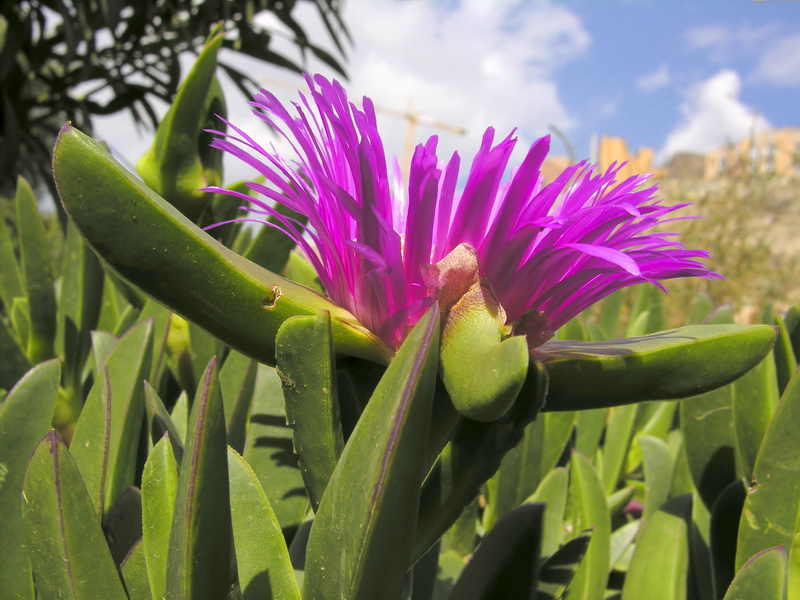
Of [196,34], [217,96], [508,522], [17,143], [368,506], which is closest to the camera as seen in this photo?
[368,506]

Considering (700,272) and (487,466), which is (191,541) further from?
(700,272)

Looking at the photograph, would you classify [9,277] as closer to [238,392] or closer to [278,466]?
[238,392]

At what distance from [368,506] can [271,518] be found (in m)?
0.10

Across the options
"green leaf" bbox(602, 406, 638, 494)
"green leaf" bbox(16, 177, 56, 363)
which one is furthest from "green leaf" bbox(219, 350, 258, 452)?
"green leaf" bbox(602, 406, 638, 494)

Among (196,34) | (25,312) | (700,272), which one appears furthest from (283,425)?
(196,34)

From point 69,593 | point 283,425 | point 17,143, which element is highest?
point 17,143

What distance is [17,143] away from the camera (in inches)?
120

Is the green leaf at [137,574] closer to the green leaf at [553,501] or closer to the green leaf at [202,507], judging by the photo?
the green leaf at [202,507]

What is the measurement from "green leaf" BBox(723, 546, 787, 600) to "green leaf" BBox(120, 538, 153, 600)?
12.0 inches

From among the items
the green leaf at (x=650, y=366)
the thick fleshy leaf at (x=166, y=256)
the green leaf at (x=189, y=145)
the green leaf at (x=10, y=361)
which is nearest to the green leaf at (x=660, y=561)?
the green leaf at (x=650, y=366)

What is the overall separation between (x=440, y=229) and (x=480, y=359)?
9cm

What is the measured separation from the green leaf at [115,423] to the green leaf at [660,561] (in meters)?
0.35

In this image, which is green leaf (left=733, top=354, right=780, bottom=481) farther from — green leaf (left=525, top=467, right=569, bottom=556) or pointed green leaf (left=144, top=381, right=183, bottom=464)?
pointed green leaf (left=144, top=381, right=183, bottom=464)

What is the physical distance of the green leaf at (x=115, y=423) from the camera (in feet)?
1.44
